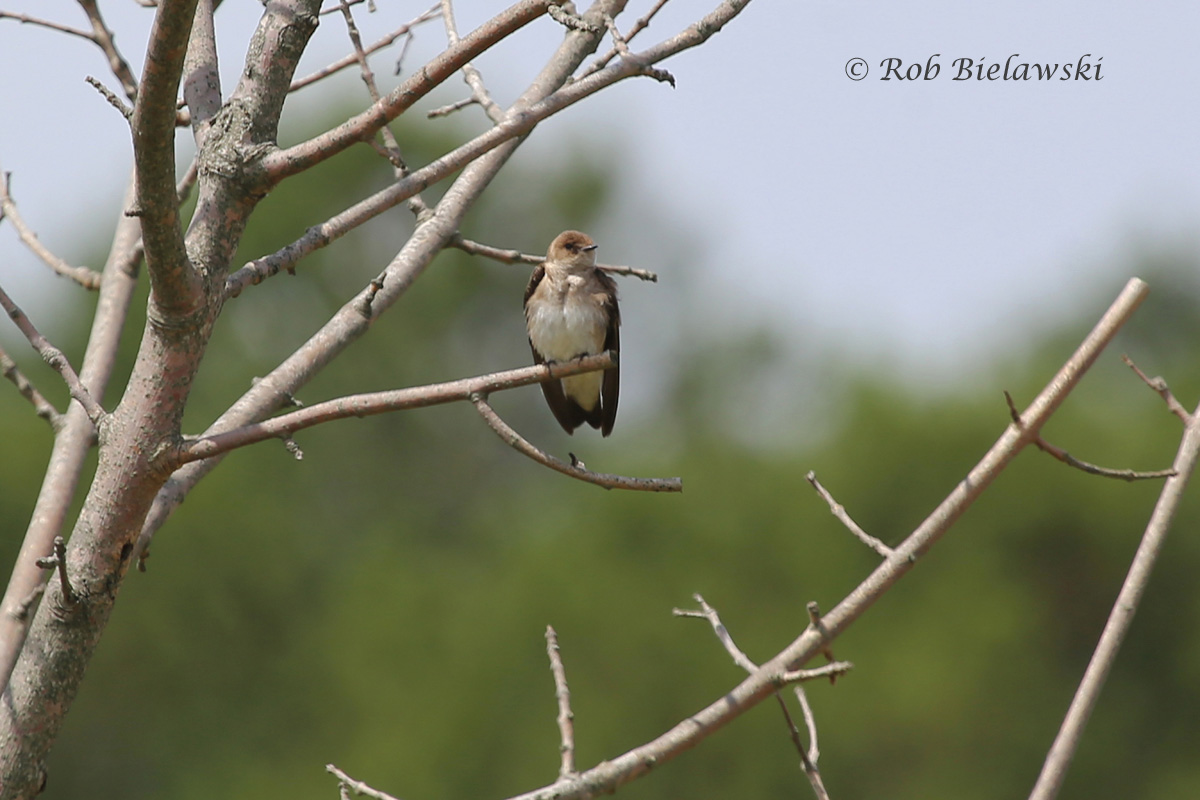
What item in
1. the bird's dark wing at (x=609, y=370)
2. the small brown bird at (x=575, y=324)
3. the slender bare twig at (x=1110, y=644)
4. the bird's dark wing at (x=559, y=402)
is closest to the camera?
the slender bare twig at (x=1110, y=644)

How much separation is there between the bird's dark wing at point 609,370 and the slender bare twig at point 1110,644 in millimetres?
4704

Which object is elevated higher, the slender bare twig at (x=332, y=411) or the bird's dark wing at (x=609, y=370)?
the bird's dark wing at (x=609, y=370)

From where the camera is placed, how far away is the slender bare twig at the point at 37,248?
4.54 meters

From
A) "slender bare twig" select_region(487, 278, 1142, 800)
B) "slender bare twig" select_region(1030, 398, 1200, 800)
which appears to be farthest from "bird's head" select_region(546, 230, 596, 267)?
"slender bare twig" select_region(1030, 398, 1200, 800)

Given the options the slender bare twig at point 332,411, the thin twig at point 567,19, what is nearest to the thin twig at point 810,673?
the slender bare twig at point 332,411

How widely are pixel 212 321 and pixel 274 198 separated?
115 ft

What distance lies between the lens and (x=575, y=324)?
295 inches

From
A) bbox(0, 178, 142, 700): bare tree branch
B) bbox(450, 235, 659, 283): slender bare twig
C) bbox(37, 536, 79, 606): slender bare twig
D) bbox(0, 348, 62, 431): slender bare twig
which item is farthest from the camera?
bbox(450, 235, 659, 283): slender bare twig

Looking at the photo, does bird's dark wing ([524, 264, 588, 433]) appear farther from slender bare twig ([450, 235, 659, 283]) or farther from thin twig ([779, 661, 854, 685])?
thin twig ([779, 661, 854, 685])

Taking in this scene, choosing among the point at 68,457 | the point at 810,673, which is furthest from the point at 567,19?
the point at 68,457

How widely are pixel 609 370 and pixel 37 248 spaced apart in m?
3.77

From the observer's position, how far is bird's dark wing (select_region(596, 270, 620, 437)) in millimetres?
7746

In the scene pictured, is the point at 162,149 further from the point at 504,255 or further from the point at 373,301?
the point at 504,255

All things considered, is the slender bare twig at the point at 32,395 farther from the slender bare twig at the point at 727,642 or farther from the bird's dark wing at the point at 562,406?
the bird's dark wing at the point at 562,406
